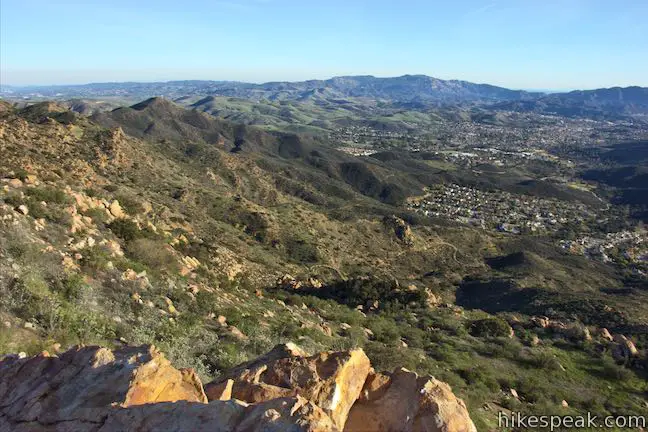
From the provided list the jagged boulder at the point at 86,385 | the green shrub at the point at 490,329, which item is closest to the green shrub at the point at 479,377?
the green shrub at the point at 490,329

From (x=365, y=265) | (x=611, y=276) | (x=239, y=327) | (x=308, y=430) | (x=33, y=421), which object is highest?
(x=308, y=430)

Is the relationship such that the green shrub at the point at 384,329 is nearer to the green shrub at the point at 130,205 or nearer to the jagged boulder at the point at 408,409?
the jagged boulder at the point at 408,409

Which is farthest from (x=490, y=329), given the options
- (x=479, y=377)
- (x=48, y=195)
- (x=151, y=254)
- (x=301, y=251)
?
(x=48, y=195)

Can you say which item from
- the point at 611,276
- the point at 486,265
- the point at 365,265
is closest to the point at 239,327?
the point at 365,265

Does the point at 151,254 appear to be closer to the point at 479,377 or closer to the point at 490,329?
the point at 479,377

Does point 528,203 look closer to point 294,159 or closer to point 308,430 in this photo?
point 294,159

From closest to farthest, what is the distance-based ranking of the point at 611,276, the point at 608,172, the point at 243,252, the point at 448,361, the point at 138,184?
the point at 448,361, the point at 243,252, the point at 138,184, the point at 611,276, the point at 608,172
